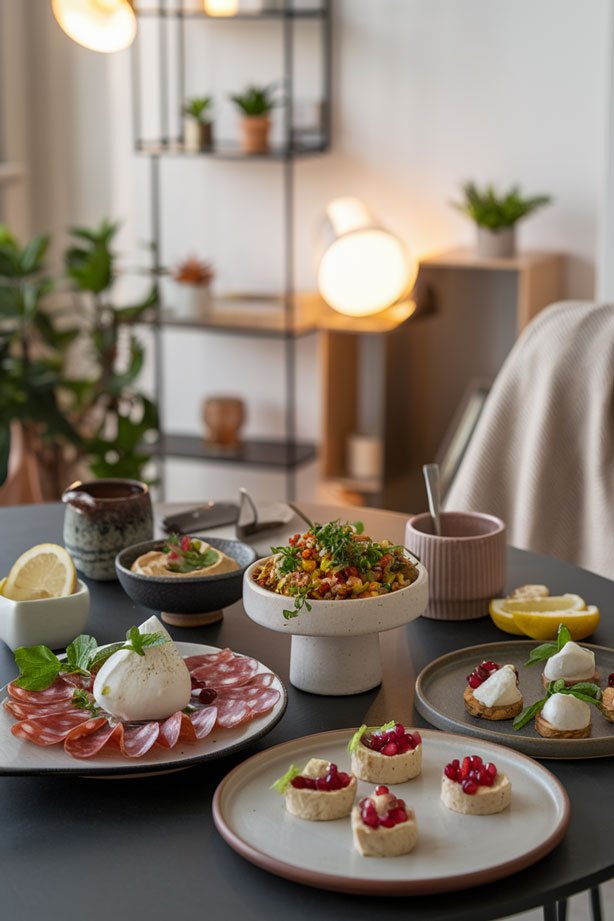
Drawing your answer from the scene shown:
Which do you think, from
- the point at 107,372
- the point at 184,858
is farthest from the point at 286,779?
the point at 107,372

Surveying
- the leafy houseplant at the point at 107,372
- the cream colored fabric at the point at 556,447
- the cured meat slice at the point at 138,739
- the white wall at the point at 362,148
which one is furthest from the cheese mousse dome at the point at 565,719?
the leafy houseplant at the point at 107,372

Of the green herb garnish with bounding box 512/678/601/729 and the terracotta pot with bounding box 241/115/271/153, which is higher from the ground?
the terracotta pot with bounding box 241/115/271/153

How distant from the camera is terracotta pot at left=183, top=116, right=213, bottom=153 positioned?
3.60m

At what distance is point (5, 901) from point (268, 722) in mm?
290

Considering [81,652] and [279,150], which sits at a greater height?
[279,150]

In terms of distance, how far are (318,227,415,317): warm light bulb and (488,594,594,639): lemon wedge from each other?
5.99 ft

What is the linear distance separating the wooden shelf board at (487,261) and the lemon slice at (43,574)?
2038 mm

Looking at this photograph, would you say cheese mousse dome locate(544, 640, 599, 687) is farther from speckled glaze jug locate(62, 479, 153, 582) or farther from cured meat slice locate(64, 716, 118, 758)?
speckled glaze jug locate(62, 479, 153, 582)

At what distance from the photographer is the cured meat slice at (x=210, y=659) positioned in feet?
4.12

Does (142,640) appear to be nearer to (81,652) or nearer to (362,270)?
(81,652)

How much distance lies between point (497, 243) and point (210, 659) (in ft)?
7.45

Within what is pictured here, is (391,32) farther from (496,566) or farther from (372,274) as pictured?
(496,566)

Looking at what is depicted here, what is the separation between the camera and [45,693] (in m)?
1.18

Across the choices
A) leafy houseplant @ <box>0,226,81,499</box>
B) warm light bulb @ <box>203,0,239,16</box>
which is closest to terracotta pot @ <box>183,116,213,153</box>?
warm light bulb @ <box>203,0,239,16</box>
